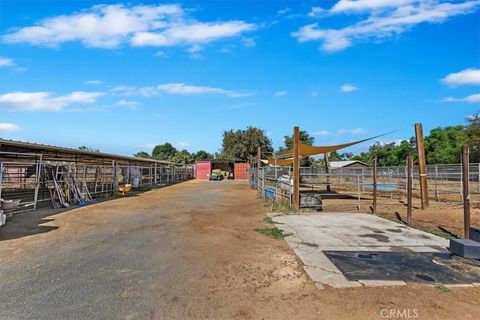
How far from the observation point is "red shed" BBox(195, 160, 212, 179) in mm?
49656

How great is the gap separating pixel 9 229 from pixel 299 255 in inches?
277

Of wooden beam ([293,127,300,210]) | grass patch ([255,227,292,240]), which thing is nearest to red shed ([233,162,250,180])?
wooden beam ([293,127,300,210])

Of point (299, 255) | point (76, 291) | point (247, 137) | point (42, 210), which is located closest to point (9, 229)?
point (42, 210)

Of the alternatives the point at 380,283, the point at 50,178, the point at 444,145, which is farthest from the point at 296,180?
the point at 444,145

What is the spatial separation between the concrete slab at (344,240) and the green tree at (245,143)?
44.0 metres

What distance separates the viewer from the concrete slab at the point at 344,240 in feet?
15.6

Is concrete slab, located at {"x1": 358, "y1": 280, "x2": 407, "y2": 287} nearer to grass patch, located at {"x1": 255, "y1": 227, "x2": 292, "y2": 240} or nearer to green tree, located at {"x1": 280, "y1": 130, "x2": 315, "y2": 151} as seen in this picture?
grass patch, located at {"x1": 255, "y1": 227, "x2": 292, "y2": 240}

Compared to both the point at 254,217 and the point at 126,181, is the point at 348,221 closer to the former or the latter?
the point at 254,217

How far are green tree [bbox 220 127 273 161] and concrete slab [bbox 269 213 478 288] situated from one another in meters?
44.0

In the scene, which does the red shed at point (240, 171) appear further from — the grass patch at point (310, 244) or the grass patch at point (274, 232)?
the grass patch at point (310, 244)

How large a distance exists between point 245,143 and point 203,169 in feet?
29.1

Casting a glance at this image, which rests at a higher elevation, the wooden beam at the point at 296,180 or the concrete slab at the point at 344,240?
the wooden beam at the point at 296,180

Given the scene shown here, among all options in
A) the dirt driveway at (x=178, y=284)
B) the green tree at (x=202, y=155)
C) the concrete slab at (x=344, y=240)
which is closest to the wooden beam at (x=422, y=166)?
the concrete slab at (x=344, y=240)

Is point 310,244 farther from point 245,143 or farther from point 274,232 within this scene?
point 245,143
